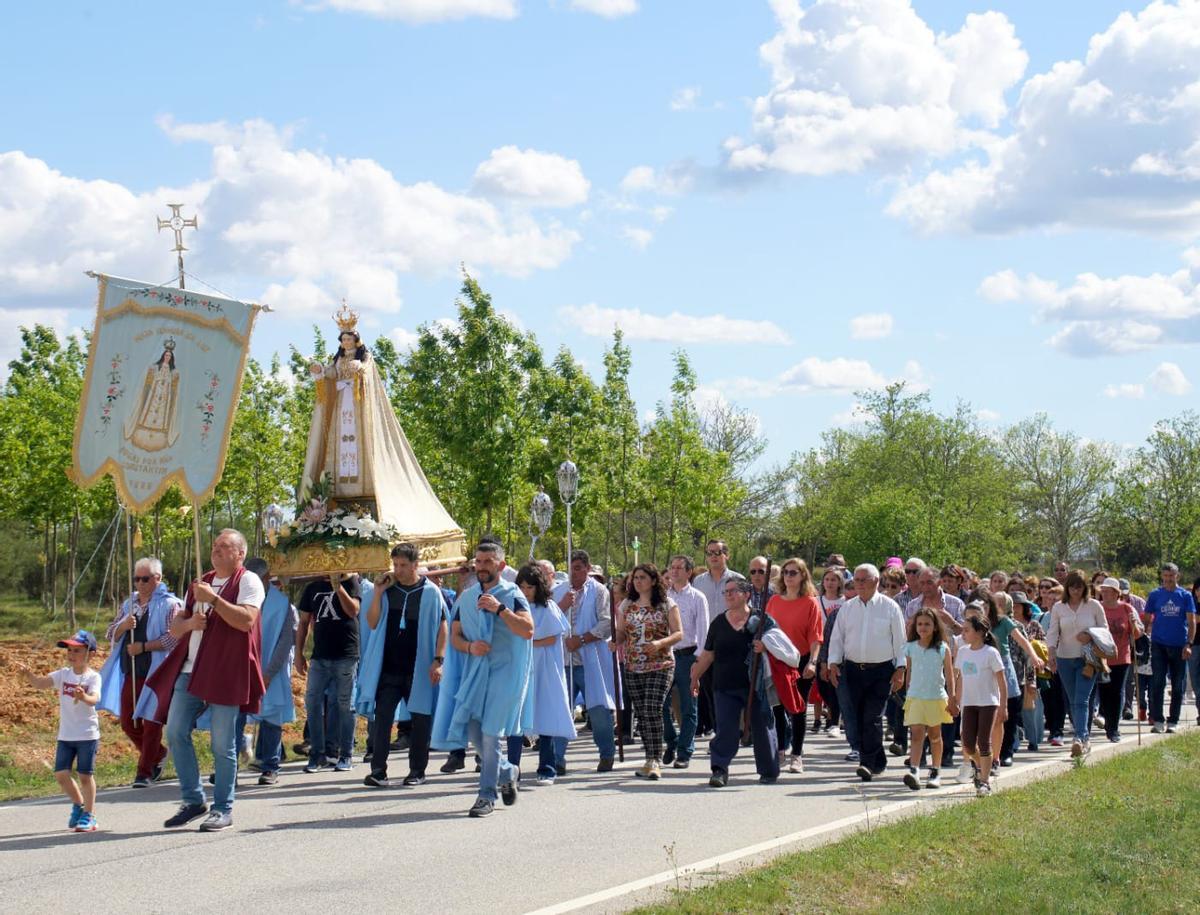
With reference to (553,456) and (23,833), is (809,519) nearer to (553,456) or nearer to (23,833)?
(553,456)

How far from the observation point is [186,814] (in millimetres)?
9656

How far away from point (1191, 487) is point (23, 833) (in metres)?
59.1

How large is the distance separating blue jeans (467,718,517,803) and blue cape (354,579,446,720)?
96 cm

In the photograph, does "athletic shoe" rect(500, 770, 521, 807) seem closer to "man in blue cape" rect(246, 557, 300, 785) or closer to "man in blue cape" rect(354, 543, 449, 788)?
"man in blue cape" rect(354, 543, 449, 788)

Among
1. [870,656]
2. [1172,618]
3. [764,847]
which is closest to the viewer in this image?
[764,847]

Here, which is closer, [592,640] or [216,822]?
[216,822]

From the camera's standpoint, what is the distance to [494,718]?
10258 mm

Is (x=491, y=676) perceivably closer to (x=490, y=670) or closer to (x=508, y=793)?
(x=490, y=670)

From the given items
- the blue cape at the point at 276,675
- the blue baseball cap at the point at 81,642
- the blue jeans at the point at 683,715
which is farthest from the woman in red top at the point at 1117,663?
the blue baseball cap at the point at 81,642

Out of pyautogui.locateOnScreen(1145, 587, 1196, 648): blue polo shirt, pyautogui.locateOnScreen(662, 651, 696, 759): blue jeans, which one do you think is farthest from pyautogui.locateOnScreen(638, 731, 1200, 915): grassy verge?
pyautogui.locateOnScreen(1145, 587, 1196, 648): blue polo shirt

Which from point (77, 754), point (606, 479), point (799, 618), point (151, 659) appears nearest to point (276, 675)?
point (151, 659)

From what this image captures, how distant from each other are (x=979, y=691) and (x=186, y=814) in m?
6.35

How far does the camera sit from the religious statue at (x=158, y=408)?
39.7ft

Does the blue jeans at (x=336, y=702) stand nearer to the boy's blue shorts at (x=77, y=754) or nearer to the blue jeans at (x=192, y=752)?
the blue jeans at (x=192, y=752)
